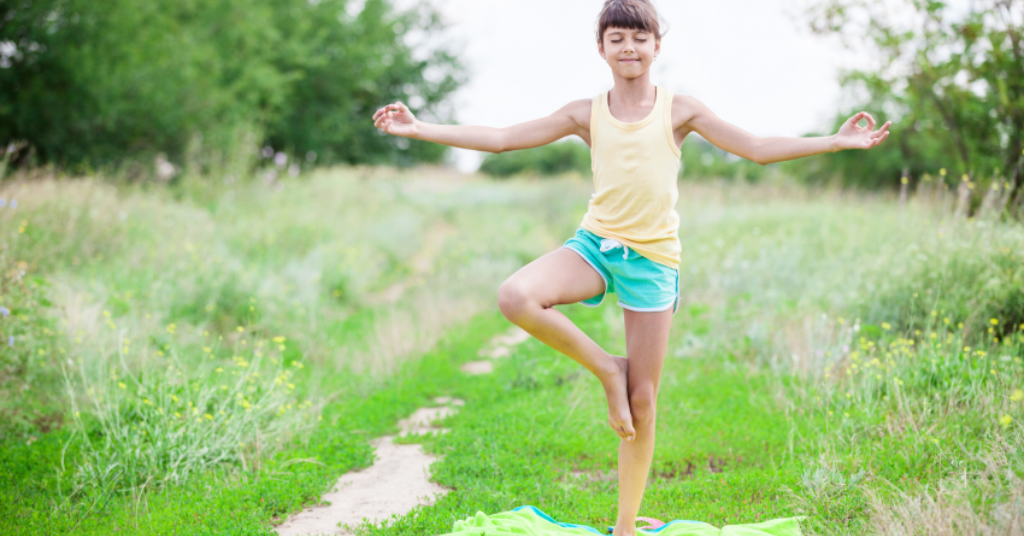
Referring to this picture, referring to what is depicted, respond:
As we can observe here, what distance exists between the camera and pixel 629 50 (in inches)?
106

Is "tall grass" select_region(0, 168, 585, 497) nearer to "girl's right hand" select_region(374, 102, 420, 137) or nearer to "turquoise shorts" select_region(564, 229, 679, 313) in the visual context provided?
"girl's right hand" select_region(374, 102, 420, 137)

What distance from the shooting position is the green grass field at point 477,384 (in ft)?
10.9

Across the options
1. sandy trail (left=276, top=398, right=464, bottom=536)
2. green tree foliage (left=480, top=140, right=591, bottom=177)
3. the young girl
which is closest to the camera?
the young girl

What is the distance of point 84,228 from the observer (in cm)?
702

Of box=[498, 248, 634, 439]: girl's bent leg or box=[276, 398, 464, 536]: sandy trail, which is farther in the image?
box=[276, 398, 464, 536]: sandy trail

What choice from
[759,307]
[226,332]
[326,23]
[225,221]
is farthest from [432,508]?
[326,23]

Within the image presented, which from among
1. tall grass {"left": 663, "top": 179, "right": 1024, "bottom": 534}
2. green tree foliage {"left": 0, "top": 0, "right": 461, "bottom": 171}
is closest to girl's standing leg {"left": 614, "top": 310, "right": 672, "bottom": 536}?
tall grass {"left": 663, "top": 179, "right": 1024, "bottom": 534}

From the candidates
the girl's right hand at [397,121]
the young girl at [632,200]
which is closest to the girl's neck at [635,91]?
the young girl at [632,200]

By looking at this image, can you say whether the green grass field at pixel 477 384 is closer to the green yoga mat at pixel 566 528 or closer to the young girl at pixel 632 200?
the green yoga mat at pixel 566 528

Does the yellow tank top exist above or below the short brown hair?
below

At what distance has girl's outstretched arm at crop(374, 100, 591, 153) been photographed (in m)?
2.86

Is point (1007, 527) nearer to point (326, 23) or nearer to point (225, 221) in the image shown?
point (225, 221)

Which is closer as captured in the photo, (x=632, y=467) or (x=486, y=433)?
(x=632, y=467)

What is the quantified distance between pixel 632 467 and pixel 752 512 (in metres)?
0.86
